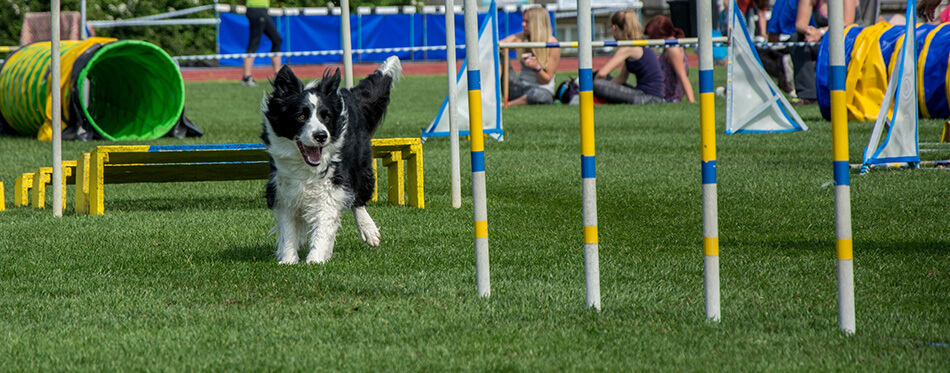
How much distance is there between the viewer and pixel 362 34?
29.5 meters

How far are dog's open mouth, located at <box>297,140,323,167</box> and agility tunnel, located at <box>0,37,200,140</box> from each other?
22.8 ft

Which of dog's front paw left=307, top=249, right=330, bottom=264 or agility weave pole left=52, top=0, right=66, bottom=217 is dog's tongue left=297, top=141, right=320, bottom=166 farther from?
agility weave pole left=52, top=0, right=66, bottom=217

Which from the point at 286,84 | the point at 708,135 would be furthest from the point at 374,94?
the point at 708,135

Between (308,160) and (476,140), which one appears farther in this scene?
(308,160)

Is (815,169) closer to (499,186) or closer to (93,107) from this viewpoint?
(499,186)

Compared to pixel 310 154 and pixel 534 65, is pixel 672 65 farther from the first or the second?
pixel 310 154

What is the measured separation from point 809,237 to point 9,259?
427cm

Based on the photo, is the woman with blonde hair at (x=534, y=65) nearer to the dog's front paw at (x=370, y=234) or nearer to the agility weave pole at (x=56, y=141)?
the agility weave pole at (x=56, y=141)

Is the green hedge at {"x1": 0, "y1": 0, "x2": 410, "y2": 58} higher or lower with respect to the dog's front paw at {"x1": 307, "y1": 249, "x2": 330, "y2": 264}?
higher

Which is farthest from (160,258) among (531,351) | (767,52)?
(767,52)

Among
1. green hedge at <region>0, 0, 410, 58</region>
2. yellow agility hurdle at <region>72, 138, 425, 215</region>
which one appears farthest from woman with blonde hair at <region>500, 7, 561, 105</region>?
green hedge at <region>0, 0, 410, 58</region>

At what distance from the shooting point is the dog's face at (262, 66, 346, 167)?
5.07 metres

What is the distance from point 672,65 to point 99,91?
892cm

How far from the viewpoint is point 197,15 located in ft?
97.1
